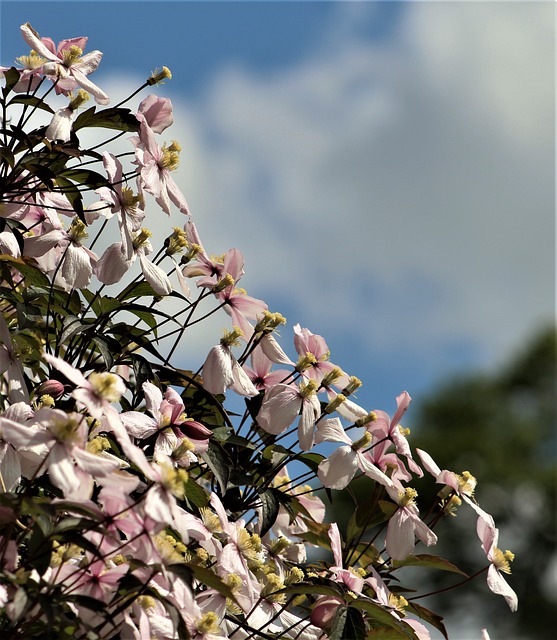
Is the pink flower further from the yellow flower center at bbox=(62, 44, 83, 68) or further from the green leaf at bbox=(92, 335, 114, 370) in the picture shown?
the yellow flower center at bbox=(62, 44, 83, 68)

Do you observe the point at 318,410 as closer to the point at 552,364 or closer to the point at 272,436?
the point at 272,436

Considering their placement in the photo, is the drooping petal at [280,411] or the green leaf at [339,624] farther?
the drooping petal at [280,411]

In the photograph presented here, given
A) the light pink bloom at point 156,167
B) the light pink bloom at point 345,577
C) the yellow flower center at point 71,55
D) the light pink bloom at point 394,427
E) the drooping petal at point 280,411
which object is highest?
the yellow flower center at point 71,55

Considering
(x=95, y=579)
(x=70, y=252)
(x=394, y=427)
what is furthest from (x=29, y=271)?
(x=394, y=427)

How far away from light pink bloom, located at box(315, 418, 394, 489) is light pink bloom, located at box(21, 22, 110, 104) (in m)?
0.59

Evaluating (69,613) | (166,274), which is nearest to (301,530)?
(166,274)

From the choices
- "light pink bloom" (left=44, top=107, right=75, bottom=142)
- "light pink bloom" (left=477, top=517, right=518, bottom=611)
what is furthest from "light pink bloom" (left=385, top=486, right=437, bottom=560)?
"light pink bloom" (left=44, top=107, right=75, bottom=142)

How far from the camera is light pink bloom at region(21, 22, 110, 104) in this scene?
1358mm

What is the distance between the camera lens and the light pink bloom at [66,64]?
1358mm

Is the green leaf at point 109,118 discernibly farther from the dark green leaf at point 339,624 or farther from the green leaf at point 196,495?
the dark green leaf at point 339,624

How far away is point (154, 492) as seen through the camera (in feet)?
3.00

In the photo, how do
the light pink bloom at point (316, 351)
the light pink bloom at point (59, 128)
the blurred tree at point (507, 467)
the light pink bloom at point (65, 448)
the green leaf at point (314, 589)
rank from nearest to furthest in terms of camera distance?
the light pink bloom at point (65, 448) < the green leaf at point (314, 589) < the light pink bloom at point (59, 128) < the light pink bloom at point (316, 351) < the blurred tree at point (507, 467)

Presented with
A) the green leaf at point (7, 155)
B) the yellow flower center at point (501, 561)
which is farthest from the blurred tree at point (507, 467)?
the green leaf at point (7, 155)

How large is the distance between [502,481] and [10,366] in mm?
17749
